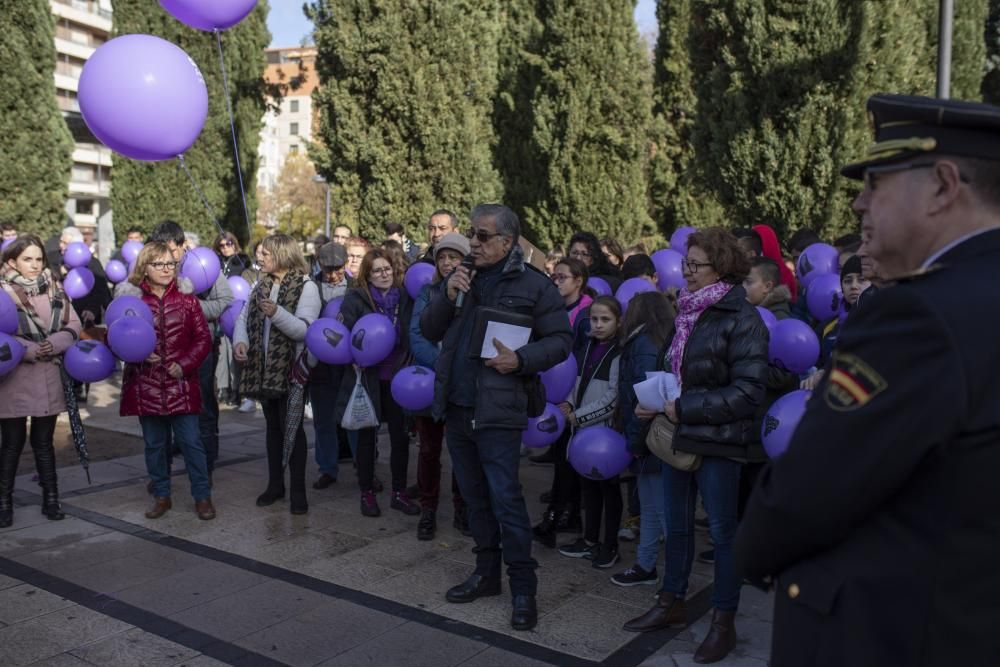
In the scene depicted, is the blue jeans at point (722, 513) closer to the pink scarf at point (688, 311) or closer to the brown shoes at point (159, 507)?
the pink scarf at point (688, 311)

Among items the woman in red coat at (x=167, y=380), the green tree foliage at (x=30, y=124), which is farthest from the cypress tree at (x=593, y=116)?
the woman in red coat at (x=167, y=380)

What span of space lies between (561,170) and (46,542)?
14.8m

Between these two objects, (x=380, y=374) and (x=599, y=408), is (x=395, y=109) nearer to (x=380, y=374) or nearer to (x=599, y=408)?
(x=380, y=374)

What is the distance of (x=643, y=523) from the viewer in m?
5.09

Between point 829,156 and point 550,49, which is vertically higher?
point 550,49

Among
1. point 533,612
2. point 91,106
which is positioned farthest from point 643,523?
point 91,106

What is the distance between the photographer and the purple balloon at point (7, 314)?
18.5 ft

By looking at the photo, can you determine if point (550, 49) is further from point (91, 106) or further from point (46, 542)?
point (46, 542)

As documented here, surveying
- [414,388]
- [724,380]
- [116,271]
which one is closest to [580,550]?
[414,388]

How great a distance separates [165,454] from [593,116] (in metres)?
14.3

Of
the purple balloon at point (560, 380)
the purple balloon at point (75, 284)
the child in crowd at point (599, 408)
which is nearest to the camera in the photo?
the child in crowd at point (599, 408)

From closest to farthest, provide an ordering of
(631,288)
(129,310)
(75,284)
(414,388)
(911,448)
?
1. (911,448)
2. (414,388)
3. (129,310)
4. (631,288)
5. (75,284)

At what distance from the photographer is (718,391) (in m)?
3.99

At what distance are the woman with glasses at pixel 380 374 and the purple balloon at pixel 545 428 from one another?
1291mm
